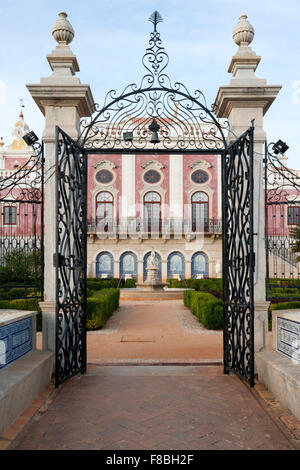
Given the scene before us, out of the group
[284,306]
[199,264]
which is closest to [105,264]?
[199,264]

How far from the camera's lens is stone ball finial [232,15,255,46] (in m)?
5.30

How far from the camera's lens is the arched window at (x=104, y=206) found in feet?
91.2

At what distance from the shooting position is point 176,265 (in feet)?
90.9

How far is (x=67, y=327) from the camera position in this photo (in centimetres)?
472

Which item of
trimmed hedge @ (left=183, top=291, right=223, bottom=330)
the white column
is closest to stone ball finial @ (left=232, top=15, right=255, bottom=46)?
trimmed hedge @ (left=183, top=291, right=223, bottom=330)

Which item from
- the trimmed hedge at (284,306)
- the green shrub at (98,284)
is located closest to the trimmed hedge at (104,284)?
the green shrub at (98,284)

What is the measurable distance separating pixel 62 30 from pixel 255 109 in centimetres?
263

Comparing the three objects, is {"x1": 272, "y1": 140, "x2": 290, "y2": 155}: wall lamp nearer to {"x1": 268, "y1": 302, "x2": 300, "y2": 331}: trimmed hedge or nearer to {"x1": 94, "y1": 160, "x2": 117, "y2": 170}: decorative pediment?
{"x1": 268, "y1": 302, "x2": 300, "y2": 331}: trimmed hedge

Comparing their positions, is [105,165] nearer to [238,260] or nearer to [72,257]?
[72,257]

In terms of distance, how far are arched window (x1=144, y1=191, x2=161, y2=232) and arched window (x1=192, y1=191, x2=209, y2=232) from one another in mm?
2390

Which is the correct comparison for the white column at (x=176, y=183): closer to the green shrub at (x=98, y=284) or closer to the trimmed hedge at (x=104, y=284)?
the trimmed hedge at (x=104, y=284)

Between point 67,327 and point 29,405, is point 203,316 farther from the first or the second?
point 29,405
